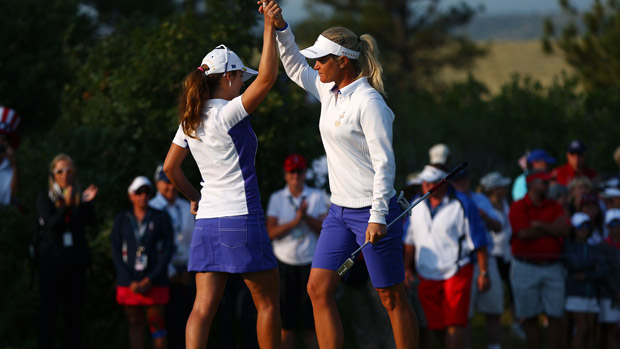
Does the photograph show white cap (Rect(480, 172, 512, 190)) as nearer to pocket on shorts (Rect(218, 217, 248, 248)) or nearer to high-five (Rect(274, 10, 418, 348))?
high-five (Rect(274, 10, 418, 348))

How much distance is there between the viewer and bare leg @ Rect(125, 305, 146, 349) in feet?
29.1

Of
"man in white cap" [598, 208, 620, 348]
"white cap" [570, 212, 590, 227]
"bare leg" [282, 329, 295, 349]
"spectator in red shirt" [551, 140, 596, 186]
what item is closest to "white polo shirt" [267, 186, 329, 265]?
"bare leg" [282, 329, 295, 349]

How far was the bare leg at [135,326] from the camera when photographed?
29.1ft

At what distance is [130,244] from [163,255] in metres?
0.35

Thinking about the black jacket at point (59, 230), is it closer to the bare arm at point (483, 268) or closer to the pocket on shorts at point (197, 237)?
the pocket on shorts at point (197, 237)

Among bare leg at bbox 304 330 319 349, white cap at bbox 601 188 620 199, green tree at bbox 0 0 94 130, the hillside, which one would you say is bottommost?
bare leg at bbox 304 330 319 349

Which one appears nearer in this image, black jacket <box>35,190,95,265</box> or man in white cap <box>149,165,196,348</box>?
black jacket <box>35,190,95,265</box>

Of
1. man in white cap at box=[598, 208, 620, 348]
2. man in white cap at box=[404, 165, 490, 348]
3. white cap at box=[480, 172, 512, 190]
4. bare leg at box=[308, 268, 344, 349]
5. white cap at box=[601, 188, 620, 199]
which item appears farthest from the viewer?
white cap at box=[480, 172, 512, 190]

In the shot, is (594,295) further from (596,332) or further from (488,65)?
(488,65)

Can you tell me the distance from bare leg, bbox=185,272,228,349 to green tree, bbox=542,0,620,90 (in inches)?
946

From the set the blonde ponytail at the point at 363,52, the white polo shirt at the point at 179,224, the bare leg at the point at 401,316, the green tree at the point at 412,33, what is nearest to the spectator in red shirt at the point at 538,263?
the white polo shirt at the point at 179,224

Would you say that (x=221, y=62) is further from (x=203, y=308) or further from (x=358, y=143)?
(x=203, y=308)

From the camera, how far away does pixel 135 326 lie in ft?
29.1

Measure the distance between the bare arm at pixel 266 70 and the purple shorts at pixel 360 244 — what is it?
90 cm
